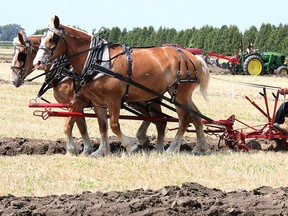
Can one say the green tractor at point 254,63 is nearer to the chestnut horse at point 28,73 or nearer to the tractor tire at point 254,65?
the tractor tire at point 254,65

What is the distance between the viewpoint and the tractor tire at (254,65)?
3844 centimetres

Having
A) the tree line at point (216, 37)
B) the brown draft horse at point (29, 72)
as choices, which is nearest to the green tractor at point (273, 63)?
the tree line at point (216, 37)

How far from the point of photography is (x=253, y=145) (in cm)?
1195

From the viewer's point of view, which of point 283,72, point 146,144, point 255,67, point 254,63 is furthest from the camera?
point 283,72

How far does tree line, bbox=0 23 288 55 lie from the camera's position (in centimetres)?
6231

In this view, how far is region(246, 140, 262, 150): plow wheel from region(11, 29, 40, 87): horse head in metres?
4.12

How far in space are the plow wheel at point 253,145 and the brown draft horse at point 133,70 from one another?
81 centimetres

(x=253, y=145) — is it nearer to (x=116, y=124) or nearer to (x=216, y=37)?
(x=116, y=124)

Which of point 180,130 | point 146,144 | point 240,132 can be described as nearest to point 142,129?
point 146,144

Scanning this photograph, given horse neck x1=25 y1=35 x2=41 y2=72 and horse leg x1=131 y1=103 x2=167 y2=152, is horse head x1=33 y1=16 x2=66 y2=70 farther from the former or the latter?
horse leg x1=131 y1=103 x2=167 y2=152

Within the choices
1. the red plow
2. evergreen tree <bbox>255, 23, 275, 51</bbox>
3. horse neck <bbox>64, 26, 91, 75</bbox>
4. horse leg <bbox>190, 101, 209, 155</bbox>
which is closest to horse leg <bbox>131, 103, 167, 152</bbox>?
the red plow

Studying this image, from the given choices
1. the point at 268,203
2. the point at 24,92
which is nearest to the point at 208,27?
the point at 24,92

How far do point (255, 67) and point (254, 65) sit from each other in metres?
0.15

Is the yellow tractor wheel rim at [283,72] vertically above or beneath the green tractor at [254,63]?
beneath
